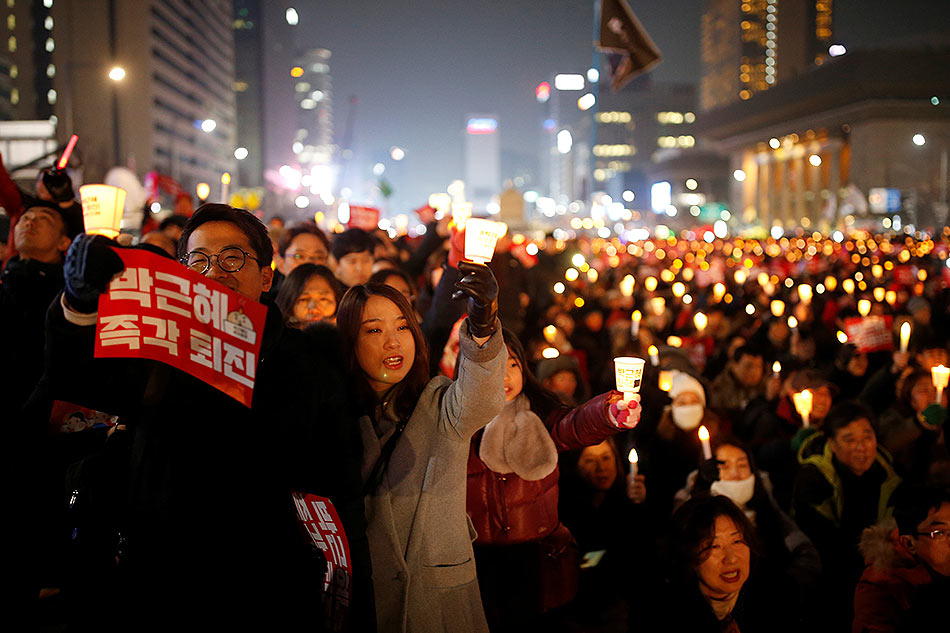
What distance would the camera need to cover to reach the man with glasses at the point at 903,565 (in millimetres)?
3199

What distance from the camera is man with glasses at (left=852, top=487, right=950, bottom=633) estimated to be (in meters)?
3.20

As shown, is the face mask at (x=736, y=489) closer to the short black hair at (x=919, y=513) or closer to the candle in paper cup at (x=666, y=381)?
the short black hair at (x=919, y=513)

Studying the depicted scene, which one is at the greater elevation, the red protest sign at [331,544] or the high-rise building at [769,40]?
the high-rise building at [769,40]

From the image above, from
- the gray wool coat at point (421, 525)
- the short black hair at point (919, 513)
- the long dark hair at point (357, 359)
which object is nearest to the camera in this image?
the gray wool coat at point (421, 525)

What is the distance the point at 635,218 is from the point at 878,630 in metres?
114

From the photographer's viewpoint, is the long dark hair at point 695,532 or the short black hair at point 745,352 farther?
the short black hair at point 745,352

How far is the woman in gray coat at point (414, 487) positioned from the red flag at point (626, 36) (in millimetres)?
10852

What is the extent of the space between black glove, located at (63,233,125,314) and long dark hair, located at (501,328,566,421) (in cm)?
176

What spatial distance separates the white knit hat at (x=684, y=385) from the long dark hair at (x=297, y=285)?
264 centimetres

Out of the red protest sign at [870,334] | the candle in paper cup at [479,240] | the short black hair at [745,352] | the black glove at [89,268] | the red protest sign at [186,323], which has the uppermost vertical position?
the candle in paper cup at [479,240]

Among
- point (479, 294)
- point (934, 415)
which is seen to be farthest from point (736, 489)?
point (479, 294)

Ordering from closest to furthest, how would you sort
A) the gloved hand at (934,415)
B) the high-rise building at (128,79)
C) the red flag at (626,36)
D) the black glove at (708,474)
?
the black glove at (708,474) < the gloved hand at (934,415) < the red flag at (626,36) < the high-rise building at (128,79)

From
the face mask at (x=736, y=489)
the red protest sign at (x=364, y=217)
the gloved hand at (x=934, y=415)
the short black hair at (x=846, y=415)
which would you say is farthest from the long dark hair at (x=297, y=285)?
the red protest sign at (x=364, y=217)

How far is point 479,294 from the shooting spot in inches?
102
